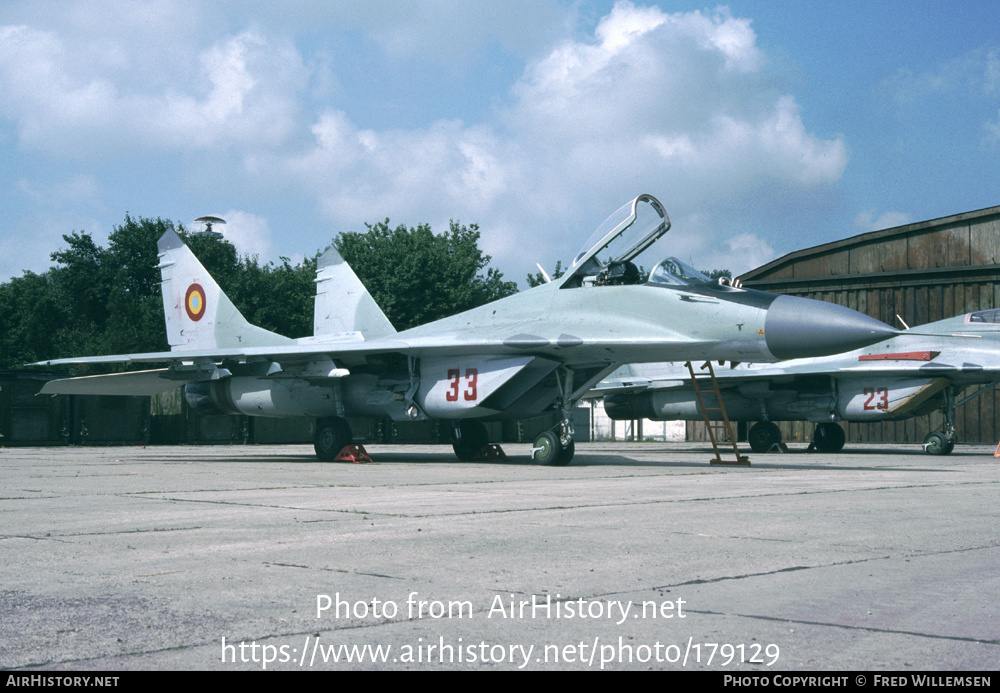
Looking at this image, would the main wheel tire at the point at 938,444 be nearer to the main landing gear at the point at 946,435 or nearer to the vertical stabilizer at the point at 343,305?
the main landing gear at the point at 946,435

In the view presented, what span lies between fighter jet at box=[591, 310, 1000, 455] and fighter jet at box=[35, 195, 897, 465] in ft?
21.2

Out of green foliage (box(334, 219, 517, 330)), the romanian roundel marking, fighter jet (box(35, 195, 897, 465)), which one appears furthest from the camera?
green foliage (box(334, 219, 517, 330))

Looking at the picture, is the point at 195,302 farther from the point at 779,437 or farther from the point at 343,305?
the point at 779,437

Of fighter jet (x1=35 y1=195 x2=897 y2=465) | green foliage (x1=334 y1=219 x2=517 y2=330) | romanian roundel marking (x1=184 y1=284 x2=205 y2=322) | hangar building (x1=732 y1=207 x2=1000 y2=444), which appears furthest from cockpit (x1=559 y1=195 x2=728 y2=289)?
green foliage (x1=334 y1=219 x2=517 y2=330)

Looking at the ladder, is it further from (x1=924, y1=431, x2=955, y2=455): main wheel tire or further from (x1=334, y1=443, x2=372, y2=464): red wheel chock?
(x1=334, y1=443, x2=372, y2=464): red wheel chock

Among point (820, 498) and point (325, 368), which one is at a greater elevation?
point (325, 368)

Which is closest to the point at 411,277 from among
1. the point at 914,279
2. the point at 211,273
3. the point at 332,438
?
the point at 211,273

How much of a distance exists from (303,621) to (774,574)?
2.17 metres

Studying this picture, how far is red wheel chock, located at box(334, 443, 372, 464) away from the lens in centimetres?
1538

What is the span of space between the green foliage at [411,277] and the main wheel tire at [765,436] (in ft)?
85.5

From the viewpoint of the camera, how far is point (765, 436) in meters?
21.3
